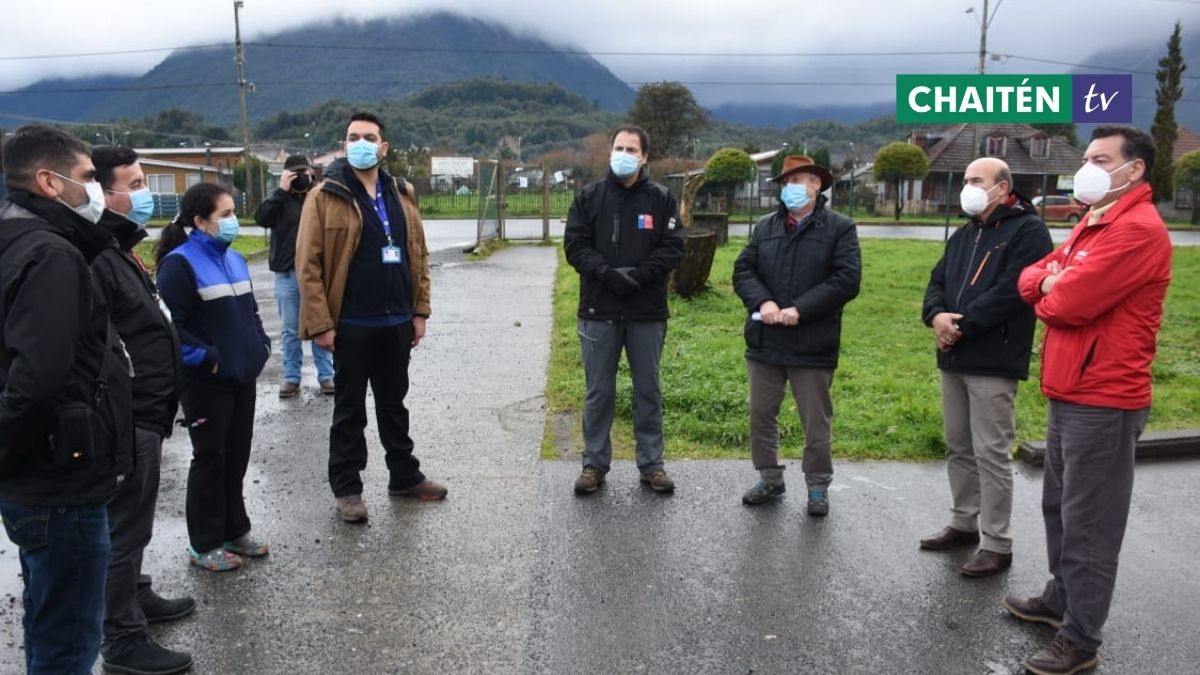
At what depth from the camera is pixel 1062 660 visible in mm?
3529

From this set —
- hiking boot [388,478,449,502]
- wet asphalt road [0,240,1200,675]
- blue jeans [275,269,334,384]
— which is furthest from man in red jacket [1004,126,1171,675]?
blue jeans [275,269,334,384]

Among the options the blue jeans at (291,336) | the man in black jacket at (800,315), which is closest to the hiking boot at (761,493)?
the man in black jacket at (800,315)

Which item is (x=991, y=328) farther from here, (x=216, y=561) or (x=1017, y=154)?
(x=1017, y=154)

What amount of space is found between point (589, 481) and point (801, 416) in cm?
131

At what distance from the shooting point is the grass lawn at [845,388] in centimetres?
645

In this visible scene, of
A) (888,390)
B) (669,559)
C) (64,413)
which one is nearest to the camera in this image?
(64,413)

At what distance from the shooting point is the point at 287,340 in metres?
7.89

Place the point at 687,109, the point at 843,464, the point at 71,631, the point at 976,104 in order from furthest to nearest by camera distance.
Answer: the point at 687,109 < the point at 976,104 < the point at 843,464 < the point at 71,631

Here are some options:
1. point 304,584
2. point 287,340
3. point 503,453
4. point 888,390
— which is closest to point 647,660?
point 304,584

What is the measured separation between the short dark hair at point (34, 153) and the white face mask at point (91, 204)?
48mm

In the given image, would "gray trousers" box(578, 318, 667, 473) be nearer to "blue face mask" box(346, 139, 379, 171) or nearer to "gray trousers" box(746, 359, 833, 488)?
"gray trousers" box(746, 359, 833, 488)

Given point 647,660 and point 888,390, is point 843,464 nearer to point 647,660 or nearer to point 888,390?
point 888,390

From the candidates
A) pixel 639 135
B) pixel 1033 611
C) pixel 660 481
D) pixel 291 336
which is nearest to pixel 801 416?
pixel 660 481

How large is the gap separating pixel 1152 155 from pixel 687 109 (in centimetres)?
6466
